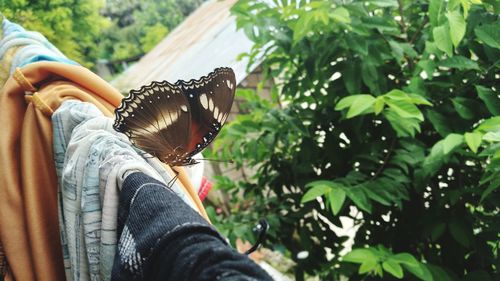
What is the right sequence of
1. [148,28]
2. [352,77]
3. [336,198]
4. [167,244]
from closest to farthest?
[167,244] → [336,198] → [352,77] → [148,28]

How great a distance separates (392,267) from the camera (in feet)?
2.44

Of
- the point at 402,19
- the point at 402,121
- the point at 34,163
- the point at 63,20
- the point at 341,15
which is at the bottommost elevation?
the point at 402,121

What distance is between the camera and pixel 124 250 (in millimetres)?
312

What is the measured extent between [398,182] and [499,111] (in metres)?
0.27

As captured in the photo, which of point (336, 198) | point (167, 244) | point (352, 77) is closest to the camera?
point (167, 244)

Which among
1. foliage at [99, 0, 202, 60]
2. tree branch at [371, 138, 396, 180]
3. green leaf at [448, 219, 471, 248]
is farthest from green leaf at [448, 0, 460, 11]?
foliage at [99, 0, 202, 60]

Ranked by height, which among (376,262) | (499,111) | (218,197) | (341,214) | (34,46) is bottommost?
(218,197)

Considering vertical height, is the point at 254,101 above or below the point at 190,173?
below

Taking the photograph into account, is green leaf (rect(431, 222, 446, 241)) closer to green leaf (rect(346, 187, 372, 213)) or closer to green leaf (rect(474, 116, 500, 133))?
green leaf (rect(346, 187, 372, 213))

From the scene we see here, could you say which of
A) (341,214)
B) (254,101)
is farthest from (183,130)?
(254,101)

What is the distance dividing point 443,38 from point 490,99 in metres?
0.19

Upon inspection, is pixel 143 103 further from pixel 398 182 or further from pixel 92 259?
pixel 398 182

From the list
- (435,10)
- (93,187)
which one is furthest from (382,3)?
(93,187)

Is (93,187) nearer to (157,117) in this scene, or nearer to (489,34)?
A: (157,117)
